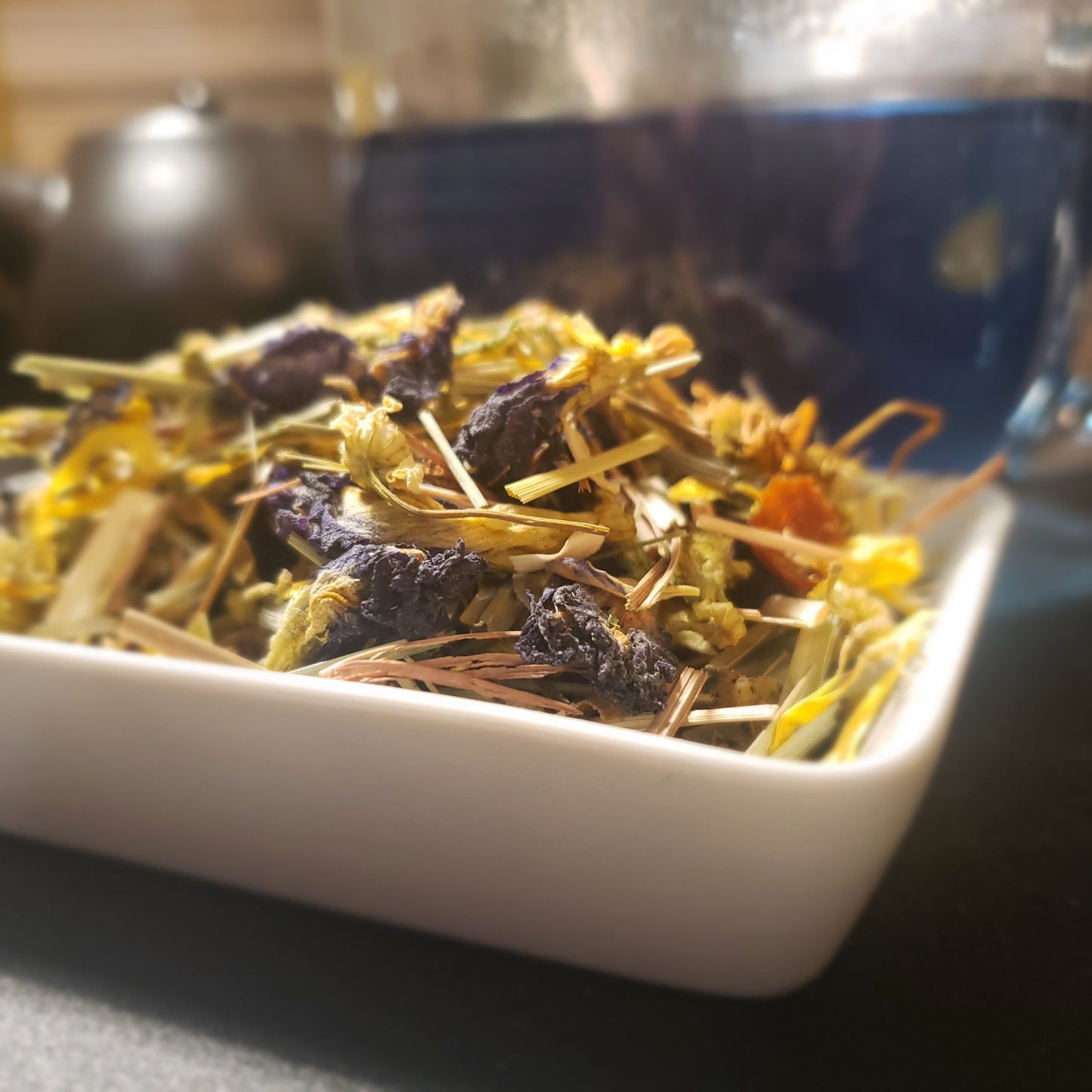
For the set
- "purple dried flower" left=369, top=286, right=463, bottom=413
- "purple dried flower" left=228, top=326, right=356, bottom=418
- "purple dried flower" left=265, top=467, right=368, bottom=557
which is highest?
"purple dried flower" left=369, top=286, right=463, bottom=413

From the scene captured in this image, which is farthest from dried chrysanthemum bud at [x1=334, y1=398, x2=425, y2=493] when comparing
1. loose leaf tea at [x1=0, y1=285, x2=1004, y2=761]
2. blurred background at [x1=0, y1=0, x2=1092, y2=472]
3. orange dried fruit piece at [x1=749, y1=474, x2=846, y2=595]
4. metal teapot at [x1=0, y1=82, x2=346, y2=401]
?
metal teapot at [x1=0, y1=82, x2=346, y2=401]

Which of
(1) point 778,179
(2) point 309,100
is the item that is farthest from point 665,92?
(2) point 309,100

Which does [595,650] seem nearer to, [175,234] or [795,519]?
[795,519]

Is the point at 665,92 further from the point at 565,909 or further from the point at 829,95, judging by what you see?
the point at 565,909

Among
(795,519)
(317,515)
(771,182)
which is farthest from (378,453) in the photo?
(771,182)

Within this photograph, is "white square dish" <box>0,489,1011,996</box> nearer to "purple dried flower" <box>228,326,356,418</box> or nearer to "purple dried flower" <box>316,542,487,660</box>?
"purple dried flower" <box>316,542,487,660</box>

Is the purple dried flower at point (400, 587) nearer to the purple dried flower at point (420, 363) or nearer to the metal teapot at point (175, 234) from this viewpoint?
the purple dried flower at point (420, 363)
